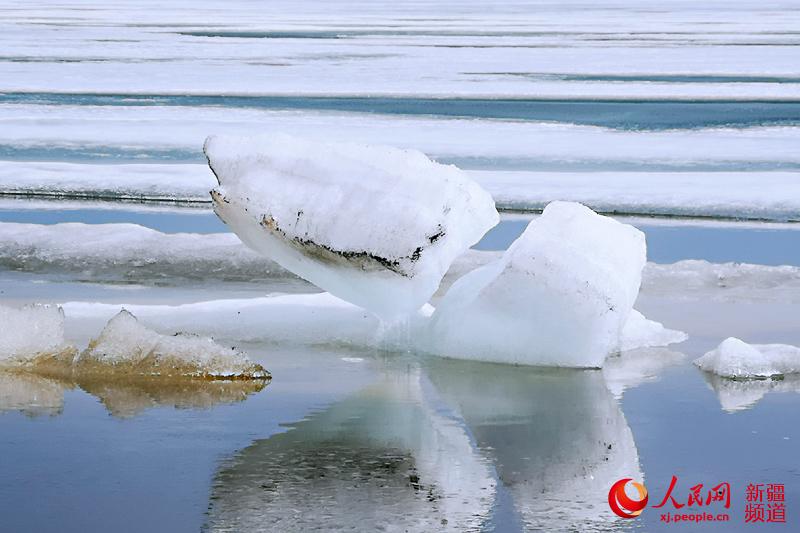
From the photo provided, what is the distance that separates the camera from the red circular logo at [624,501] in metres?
3.14

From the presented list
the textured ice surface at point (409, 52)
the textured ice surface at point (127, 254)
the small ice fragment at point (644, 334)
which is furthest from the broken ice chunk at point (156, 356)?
the textured ice surface at point (409, 52)

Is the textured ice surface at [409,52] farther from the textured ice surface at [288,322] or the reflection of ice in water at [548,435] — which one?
the reflection of ice in water at [548,435]

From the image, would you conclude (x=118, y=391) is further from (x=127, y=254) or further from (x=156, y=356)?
(x=127, y=254)

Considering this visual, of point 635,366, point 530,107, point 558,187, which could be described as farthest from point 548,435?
point 530,107

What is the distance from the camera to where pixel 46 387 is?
165 inches

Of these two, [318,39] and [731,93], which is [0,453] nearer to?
[731,93]

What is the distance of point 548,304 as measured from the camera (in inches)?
177

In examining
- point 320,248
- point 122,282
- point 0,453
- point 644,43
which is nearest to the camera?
point 0,453

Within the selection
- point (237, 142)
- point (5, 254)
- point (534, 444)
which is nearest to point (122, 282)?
point (5, 254)

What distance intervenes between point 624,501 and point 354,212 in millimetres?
1646

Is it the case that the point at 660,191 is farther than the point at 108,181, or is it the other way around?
the point at 108,181

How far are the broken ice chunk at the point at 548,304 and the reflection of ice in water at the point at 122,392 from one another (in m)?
0.78

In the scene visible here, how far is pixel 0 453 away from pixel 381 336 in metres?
1.67

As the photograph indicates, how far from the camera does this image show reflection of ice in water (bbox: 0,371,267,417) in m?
3.98
